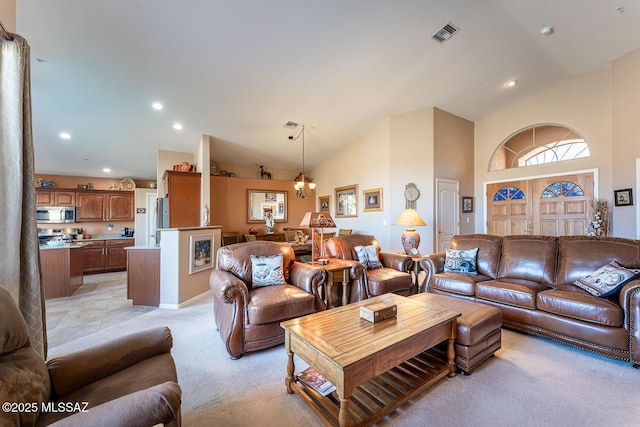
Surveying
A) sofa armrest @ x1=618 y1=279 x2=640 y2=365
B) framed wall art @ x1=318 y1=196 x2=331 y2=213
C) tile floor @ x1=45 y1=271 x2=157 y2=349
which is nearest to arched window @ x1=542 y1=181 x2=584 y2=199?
sofa armrest @ x1=618 y1=279 x2=640 y2=365

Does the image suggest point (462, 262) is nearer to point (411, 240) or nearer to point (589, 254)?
point (411, 240)

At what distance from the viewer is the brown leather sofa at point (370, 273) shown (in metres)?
3.36

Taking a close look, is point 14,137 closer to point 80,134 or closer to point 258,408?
point 258,408

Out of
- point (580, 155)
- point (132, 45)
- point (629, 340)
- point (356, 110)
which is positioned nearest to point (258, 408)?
point (629, 340)

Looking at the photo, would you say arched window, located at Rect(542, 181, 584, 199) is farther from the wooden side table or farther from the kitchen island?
the kitchen island

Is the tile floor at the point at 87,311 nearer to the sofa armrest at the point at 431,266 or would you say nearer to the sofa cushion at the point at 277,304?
the sofa cushion at the point at 277,304

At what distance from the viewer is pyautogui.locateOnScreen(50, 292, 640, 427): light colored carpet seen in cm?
164

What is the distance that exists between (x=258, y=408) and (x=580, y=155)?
A: 267 inches

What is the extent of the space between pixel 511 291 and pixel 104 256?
8.22 meters

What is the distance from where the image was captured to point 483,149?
19.9 ft

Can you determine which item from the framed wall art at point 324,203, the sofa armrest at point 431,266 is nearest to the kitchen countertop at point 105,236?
the framed wall art at point 324,203

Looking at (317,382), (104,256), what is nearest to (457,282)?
(317,382)

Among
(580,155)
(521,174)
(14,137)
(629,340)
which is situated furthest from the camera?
(521,174)

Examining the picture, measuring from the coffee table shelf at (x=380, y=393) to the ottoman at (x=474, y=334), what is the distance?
0.53 ft
